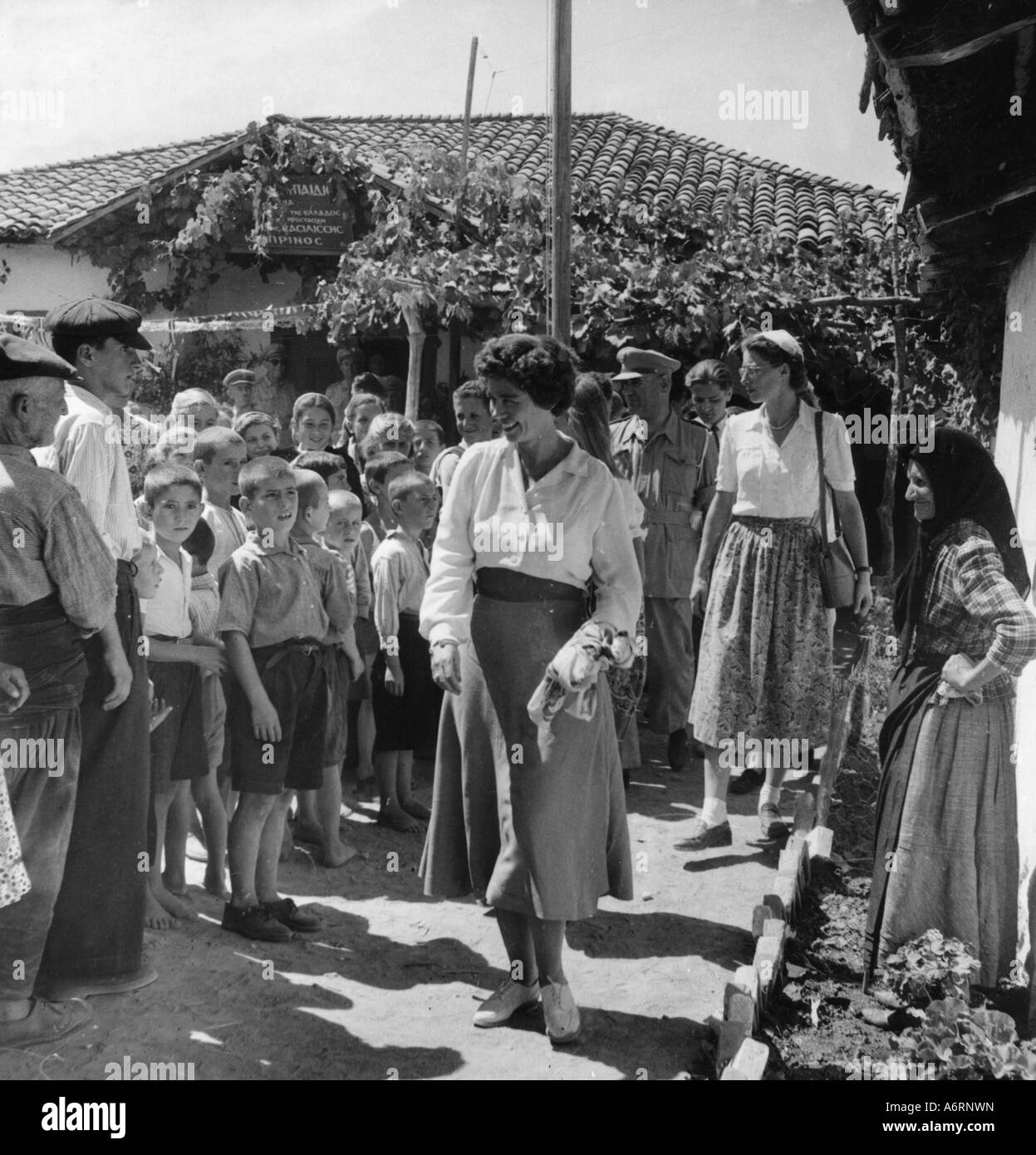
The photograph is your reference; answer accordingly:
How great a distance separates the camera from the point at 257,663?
438 cm

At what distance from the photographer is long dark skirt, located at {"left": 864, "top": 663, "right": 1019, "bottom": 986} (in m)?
3.84

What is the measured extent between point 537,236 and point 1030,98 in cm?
812

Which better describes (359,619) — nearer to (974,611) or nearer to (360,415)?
(360,415)

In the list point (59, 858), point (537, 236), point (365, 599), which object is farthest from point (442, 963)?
point (537, 236)

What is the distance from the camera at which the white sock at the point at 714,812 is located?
5.39 metres

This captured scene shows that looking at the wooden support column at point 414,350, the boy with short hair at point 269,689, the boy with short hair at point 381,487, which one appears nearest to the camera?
the boy with short hair at point 269,689

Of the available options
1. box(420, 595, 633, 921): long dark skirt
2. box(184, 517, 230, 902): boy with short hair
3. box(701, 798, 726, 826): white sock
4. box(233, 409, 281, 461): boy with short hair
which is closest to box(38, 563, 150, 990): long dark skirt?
box(184, 517, 230, 902): boy with short hair

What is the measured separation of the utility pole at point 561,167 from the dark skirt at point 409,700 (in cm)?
215

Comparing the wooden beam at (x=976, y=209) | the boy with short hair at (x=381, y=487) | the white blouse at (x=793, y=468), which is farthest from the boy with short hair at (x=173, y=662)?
the wooden beam at (x=976, y=209)

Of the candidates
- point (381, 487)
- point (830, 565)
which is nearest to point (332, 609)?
point (381, 487)

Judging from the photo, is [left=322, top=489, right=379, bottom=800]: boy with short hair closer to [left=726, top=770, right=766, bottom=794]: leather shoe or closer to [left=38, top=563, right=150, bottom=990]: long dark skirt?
[left=38, top=563, right=150, bottom=990]: long dark skirt

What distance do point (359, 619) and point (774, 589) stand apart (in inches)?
79.8

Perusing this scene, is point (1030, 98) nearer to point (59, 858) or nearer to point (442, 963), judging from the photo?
point (442, 963)

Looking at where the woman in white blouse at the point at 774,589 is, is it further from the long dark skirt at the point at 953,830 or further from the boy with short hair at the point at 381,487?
the boy with short hair at the point at 381,487
